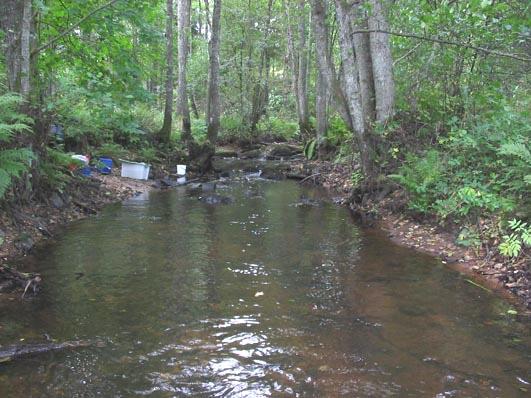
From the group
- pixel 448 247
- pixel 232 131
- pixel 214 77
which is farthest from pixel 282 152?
pixel 448 247

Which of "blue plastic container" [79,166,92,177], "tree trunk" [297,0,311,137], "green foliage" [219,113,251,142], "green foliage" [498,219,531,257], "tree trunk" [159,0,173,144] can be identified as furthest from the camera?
"green foliage" [219,113,251,142]

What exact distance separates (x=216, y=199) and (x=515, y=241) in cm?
793

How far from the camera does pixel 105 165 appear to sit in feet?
49.9

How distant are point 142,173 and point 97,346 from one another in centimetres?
1164

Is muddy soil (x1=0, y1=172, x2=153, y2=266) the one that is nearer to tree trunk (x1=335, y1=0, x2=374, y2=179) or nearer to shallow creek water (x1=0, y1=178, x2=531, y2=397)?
shallow creek water (x1=0, y1=178, x2=531, y2=397)

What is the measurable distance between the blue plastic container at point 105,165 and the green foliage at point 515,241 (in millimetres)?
11537

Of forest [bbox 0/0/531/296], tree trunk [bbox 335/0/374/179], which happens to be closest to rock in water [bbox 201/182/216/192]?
forest [bbox 0/0/531/296]

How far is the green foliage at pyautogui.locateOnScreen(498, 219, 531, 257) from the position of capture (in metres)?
6.72

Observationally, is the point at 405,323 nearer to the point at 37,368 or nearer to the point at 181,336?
the point at 181,336

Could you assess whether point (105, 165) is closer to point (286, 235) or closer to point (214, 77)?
point (214, 77)

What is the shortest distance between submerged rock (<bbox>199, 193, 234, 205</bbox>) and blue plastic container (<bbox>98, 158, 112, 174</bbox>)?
3649 mm

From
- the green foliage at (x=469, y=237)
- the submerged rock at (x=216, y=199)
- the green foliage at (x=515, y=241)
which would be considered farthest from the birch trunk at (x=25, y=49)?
the green foliage at (x=515, y=241)

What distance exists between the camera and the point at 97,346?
487 cm

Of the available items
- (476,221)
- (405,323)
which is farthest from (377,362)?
(476,221)
